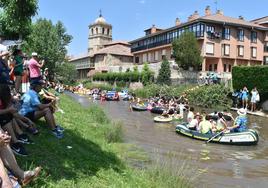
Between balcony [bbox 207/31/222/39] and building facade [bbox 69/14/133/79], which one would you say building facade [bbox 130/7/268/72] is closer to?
balcony [bbox 207/31/222/39]

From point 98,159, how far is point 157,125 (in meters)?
15.7

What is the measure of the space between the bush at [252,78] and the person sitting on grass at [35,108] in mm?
26356

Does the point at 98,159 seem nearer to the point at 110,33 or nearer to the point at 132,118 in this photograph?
the point at 132,118

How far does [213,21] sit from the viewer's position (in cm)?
5706

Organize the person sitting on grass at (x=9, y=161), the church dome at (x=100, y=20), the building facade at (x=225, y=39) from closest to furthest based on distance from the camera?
the person sitting on grass at (x=9, y=161)
the building facade at (x=225, y=39)
the church dome at (x=100, y=20)

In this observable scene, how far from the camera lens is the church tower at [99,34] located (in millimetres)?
119688

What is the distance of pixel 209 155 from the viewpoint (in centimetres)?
1644

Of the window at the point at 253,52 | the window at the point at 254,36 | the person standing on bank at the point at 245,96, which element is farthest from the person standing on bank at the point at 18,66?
the window at the point at 254,36

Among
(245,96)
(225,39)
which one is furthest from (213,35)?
(245,96)

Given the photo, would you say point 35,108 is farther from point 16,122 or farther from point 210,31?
point 210,31

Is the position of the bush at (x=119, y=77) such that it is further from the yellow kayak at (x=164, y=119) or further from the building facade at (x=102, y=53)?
the yellow kayak at (x=164, y=119)

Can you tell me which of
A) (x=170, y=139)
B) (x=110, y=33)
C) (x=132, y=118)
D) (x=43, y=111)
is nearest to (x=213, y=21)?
(x=132, y=118)

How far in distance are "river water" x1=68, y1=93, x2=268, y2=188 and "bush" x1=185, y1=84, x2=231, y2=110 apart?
12903mm

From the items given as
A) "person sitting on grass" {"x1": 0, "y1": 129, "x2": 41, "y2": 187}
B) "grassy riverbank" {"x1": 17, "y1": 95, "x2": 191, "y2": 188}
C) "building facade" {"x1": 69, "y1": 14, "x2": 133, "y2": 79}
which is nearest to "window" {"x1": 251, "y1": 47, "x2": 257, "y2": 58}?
"building facade" {"x1": 69, "y1": 14, "x2": 133, "y2": 79}
